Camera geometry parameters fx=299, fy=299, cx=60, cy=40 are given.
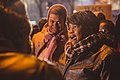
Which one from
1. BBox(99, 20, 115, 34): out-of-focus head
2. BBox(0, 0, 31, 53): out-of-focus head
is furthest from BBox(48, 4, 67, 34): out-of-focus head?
BBox(0, 0, 31, 53): out-of-focus head

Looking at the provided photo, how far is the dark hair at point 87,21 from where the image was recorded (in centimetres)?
306

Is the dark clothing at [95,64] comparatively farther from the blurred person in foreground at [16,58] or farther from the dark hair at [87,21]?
the blurred person in foreground at [16,58]

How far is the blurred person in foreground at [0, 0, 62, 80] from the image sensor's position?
1.35 meters

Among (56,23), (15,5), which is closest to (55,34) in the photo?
(56,23)

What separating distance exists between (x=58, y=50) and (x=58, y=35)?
19 centimetres

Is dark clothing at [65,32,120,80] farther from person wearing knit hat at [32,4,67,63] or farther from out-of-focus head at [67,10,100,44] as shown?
person wearing knit hat at [32,4,67,63]

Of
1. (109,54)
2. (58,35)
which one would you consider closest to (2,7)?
(109,54)

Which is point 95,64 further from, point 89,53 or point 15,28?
point 15,28

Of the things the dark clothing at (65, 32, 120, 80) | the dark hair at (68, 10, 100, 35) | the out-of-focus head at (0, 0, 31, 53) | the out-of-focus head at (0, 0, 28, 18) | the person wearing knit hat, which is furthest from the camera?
the person wearing knit hat

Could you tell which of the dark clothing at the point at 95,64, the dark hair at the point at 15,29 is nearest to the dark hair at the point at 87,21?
the dark clothing at the point at 95,64

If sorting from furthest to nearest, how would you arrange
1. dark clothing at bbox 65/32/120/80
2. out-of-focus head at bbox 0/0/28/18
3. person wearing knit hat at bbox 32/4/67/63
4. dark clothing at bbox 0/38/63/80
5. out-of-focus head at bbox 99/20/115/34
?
out-of-focus head at bbox 99/20/115/34 → person wearing knit hat at bbox 32/4/67/63 → dark clothing at bbox 65/32/120/80 → out-of-focus head at bbox 0/0/28/18 → dark clothing at bbox 0/38/63/80

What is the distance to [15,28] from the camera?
158 cm

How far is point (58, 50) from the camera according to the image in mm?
3697

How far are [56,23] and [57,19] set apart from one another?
0.05 metres
